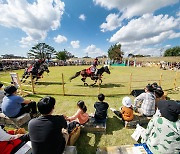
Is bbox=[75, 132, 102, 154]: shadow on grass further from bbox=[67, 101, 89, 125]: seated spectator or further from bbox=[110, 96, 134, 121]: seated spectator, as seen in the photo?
bbox=[110, 96, 134, 121]: seated spectator

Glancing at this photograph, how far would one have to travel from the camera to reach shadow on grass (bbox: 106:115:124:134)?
4133 millimetres

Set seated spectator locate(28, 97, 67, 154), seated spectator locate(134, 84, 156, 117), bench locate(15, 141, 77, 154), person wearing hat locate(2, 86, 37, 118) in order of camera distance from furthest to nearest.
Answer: seated spectator locate(134, 84, 156, 117)
person wearing hat locate(2, 86, 37, 118)
bench locate(15, 141, 77, 154)
seated spectator locate(28, 97, 67, 154)

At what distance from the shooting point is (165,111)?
2191 millimetres

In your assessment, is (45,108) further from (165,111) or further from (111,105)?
(111,105)

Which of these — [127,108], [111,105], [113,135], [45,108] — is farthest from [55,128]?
[111,105]

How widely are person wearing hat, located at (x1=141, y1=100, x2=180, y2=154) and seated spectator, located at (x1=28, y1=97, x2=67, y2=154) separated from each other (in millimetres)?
1796

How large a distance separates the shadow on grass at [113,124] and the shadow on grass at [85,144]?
0.49m

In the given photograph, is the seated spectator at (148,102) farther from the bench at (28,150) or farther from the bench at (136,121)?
the bench at (28,150)

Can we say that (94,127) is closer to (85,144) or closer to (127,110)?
(85,144)

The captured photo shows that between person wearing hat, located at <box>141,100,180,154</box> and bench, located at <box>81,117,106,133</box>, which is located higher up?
person wearing hat, located at <box>141,100,180,154</box>

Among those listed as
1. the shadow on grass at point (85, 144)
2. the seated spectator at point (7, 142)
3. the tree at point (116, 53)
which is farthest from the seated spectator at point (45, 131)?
the tree at point (116, 53)

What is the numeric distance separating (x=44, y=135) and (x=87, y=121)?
2.10 m

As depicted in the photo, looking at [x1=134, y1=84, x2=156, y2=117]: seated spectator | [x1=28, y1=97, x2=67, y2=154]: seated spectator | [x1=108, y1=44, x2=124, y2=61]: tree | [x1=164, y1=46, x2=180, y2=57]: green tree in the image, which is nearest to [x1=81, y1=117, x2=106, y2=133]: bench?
[x1=134, y1=84, x2=156, y2=117]: seated spectator

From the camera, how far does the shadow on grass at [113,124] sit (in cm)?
413
